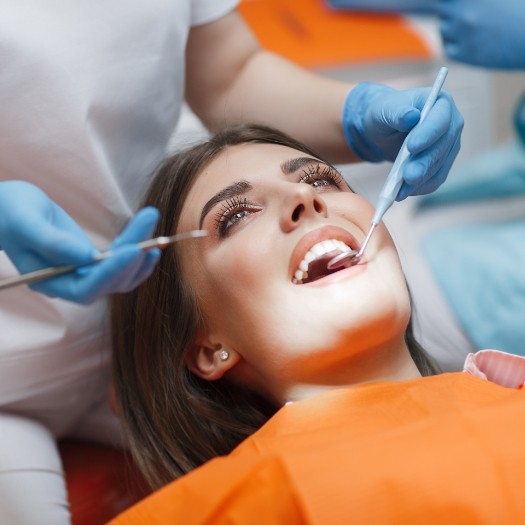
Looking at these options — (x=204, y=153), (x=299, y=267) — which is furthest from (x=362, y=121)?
(x=299, y=267)

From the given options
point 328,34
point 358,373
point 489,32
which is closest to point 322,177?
point 358,373

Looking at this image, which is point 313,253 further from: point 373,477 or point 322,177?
point 373,477

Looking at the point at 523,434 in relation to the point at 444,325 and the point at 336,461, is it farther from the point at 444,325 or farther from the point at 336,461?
→ the point at 444,325

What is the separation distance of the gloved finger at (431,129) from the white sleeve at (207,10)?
0.48 m

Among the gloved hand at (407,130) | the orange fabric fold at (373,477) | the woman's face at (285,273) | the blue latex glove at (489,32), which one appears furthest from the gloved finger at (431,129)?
the blue latex glove at (489,32)

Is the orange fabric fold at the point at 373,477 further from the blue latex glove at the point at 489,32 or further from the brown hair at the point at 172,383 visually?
the blue latex glove at the point at 489,32

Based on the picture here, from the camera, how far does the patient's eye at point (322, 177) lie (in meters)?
1.26

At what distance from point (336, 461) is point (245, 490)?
11 cm

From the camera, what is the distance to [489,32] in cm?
191

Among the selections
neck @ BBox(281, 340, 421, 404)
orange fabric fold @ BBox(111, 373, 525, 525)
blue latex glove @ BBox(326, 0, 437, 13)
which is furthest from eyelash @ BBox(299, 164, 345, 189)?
blue latex glove @ BBox(326, 0, 437, 13)

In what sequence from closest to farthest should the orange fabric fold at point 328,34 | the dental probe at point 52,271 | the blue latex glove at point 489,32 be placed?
1. the dental probe at point 52,271
2. the blue latex glove at point 489,32
3. the orange fabric fold at point 328,34

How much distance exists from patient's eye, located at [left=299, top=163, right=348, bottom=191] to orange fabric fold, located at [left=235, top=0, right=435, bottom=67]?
134cm

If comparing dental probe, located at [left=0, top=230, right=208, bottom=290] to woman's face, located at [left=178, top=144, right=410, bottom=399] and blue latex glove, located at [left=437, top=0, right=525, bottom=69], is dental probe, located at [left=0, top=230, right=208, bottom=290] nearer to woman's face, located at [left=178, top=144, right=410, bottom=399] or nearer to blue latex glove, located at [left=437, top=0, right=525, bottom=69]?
woman's face, located at [left=178, top=144, right=410, bottom=399]

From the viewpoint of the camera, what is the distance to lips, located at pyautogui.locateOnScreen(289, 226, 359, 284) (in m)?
1.13
